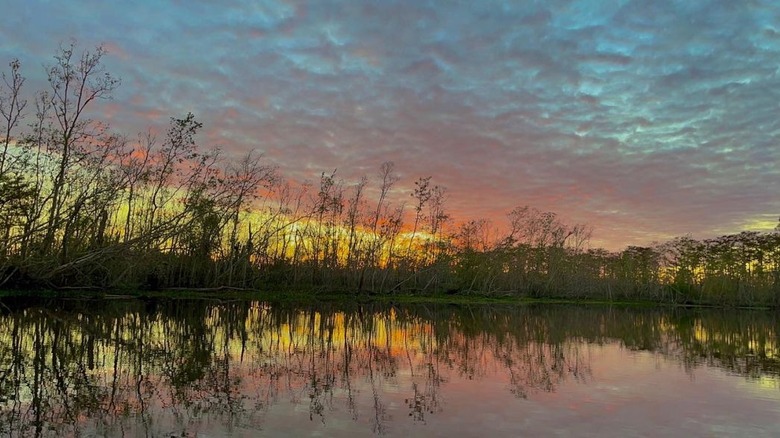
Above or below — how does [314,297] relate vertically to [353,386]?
below

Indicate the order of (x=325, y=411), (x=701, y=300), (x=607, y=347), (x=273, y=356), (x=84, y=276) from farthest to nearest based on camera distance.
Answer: (x=701, y=300) → (x=84, y=276) → (x=607, y=347) → (x=273, y=356) → (x=325, y=411)

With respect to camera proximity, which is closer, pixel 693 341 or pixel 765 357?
pixel 765 357

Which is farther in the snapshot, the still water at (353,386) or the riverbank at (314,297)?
the riverbank at (314,297)

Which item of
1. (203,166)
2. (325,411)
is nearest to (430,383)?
(325,411)

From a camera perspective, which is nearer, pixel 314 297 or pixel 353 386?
pixel 353 386

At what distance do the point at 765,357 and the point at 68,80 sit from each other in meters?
31.4

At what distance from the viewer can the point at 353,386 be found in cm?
898

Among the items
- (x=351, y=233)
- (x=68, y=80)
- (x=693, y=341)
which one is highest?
(x=68, y=80)

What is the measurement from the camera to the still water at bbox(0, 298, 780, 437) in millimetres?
6441

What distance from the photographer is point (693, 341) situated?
20.0m

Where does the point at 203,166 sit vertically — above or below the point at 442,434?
above

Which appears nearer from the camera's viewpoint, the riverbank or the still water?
the still water

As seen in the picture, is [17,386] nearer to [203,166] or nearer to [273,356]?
[273,356]

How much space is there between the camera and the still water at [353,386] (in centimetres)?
644
